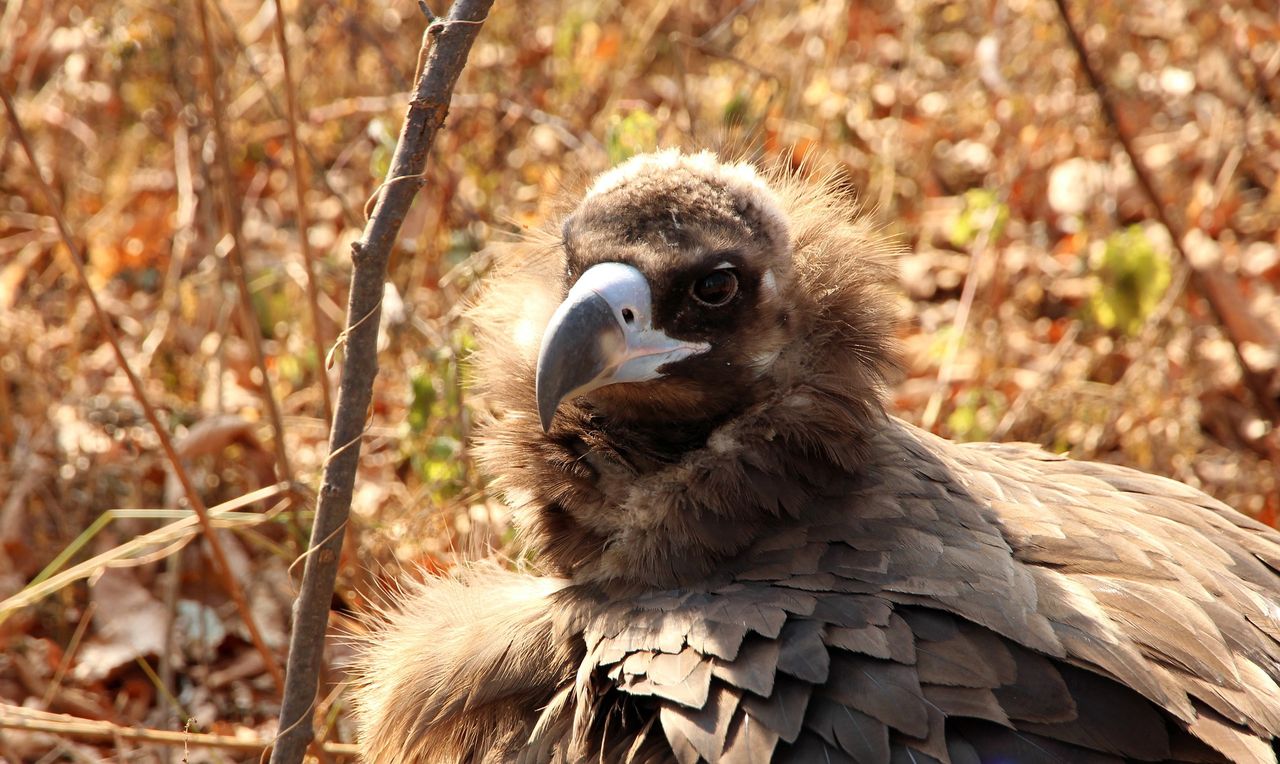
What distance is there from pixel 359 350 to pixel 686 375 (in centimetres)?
68

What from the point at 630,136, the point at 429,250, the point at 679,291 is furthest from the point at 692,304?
the point at 429,250

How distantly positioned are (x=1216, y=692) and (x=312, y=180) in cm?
464

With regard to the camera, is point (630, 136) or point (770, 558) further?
point (630, 136)

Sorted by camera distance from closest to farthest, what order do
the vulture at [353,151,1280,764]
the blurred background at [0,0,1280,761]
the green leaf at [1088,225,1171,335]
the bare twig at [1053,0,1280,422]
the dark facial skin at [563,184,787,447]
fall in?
the vulture at [353,151,1280,764] < the dark facial skin at [563,184,787,447] < the blurred background at [0,0,1280,761] < the bare twig at [1053,0,1280,422] < the green leaf at [1088,225,1171,335]

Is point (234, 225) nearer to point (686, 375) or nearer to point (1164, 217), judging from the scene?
point (686, 375)

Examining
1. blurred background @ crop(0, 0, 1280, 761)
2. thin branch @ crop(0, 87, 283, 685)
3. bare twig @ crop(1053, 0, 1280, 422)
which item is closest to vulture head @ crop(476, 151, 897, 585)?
blurred background @ crop(0, 0, 1280, 761)

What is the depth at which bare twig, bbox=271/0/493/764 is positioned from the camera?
2.55m

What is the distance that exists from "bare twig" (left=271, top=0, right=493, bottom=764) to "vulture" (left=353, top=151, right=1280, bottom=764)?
238mm

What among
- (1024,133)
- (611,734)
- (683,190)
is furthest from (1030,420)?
(611,734)

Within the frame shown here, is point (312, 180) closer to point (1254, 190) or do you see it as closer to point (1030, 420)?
point (1030, 420)

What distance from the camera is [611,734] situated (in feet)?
8.07

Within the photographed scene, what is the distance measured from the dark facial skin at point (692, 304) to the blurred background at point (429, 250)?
1.74 feet

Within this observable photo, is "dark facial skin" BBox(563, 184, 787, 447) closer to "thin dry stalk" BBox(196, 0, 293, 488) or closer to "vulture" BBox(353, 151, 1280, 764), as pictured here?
"vulture" BBox(353, 151, 1280, 764)

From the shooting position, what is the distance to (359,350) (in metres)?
2.65
